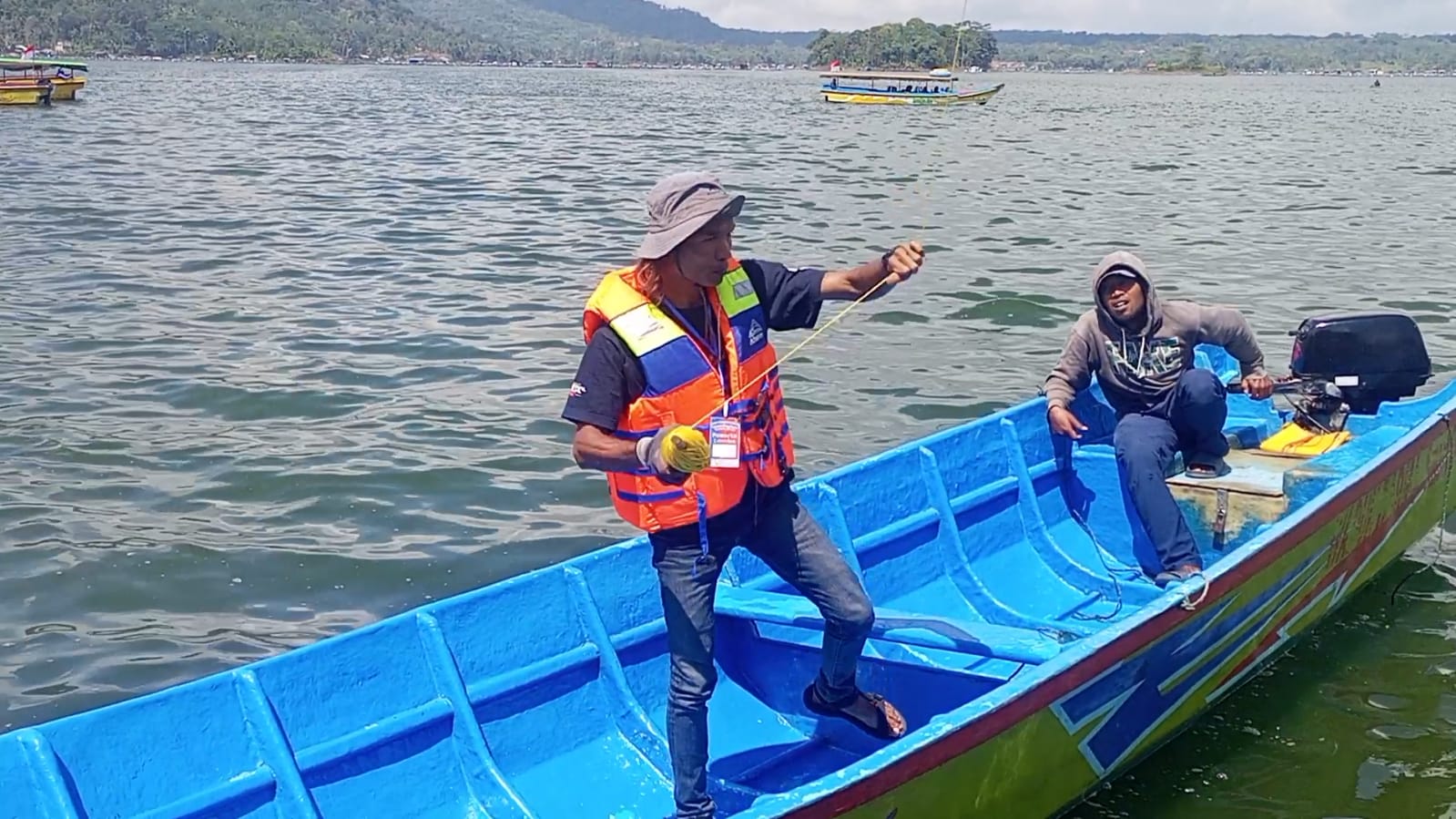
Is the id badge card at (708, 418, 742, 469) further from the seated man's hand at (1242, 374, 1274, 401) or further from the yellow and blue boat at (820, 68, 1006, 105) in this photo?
the yellow and blue boat at (820, 68, 1006, 105)

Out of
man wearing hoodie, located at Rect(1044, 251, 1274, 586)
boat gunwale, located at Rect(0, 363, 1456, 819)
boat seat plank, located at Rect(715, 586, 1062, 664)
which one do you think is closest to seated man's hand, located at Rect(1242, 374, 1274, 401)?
man wearing hoodie, located at Rect(1044, 251, 1274, 586)

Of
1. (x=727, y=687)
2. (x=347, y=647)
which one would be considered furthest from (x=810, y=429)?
(x=347, y=647)

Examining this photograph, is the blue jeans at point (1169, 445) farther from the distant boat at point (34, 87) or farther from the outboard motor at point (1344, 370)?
the distant boat at point (34, 87)

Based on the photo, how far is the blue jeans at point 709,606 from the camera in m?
4.60

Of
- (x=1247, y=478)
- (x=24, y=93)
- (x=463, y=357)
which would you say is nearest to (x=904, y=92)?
(x=24, y=93)

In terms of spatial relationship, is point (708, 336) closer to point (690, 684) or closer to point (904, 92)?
point (690, 684)

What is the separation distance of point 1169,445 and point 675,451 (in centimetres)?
406

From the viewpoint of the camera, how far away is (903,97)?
69.1 m

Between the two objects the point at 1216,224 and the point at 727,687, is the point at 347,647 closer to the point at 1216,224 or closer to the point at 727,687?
the point at 727,687

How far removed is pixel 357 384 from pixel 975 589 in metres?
6.92

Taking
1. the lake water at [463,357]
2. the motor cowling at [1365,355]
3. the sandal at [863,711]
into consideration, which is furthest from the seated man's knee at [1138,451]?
the sandal at [863,711]

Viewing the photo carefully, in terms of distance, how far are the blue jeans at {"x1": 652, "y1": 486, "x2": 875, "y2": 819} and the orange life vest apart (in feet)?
0.57

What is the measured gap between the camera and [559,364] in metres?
13.3

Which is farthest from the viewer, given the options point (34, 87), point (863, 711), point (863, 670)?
point (34, 87)
